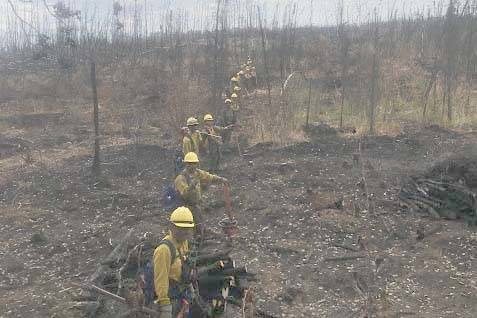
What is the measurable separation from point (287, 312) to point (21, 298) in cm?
342

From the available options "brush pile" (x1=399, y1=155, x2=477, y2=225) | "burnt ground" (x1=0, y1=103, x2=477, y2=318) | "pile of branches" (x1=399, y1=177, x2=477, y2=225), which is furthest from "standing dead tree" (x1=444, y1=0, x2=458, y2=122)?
"pile of branches" (x1=399, y1=177, x2=477, y2=225)

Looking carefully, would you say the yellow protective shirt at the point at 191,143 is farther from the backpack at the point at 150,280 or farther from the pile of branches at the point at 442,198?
the backpack at the point at 150,280

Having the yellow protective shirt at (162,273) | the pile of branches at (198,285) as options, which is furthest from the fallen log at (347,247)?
the yellow protective shirt at (162,273)

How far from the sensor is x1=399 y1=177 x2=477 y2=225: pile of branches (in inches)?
326

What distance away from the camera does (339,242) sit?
7844 mm

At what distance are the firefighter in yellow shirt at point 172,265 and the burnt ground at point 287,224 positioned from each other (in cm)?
182

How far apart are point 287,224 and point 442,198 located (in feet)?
9.07

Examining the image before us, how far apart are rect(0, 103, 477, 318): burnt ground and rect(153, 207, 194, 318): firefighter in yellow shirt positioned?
182 centimetres

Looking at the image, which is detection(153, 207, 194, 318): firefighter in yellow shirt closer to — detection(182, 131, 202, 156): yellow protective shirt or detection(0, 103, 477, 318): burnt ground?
detection(0, 103, 477, 318): burnt ground

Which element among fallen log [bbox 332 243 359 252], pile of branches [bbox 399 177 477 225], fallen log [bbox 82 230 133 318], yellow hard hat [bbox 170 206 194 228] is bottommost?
fallen log [bbox 332 243 359 252]

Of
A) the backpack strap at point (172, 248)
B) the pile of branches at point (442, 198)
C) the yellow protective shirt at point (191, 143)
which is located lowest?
the pile of branches at point (442, 198)

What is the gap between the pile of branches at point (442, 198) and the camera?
829 centimetres

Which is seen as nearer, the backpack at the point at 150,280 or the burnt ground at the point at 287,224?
the backpack at the point at 150,280

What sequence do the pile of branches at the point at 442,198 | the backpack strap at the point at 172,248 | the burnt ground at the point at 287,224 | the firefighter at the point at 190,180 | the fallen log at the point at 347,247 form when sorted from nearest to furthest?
1. the backpack strap at the point at 172,248
2. the burnt ground at the point at 287,224
3. the firefighter at the point at 190,180
4. the fallen log at the point at 347,247
5. the pile of branches at the point at 442,198
